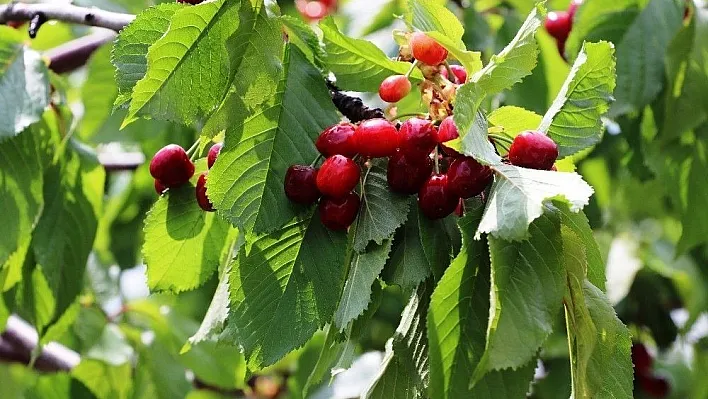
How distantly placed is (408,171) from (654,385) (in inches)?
99.2

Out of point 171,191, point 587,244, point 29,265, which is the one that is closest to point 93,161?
point 29,265

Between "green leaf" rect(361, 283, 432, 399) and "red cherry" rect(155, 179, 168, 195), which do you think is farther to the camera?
"red cherry" rect(155, 179, 168, 195)

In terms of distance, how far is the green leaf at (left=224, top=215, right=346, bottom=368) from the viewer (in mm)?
1066

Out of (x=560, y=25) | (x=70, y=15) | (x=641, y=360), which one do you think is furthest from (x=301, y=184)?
(x=641, y=360)

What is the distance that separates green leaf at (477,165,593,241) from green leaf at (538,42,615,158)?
0.20m

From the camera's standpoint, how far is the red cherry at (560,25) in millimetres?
2039

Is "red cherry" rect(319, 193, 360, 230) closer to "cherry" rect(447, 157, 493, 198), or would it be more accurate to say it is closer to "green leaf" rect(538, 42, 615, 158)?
"cherry" rect(447, 157, 493, 198)

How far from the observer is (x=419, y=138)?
1.04m

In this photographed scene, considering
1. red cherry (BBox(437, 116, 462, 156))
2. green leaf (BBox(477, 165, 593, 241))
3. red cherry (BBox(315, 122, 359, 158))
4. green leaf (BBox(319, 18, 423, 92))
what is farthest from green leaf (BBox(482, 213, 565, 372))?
green leaf (BBox(319, 18, 423, 92))

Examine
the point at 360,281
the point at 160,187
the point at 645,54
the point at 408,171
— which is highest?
the point at 408,171

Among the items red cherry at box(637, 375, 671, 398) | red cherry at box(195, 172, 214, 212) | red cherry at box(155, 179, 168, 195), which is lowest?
red cherry at box(637, 375, 671, 398)

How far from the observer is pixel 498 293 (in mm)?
905

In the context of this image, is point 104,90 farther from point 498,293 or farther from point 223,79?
point 498,293

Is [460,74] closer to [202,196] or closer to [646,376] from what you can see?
[202,196]
